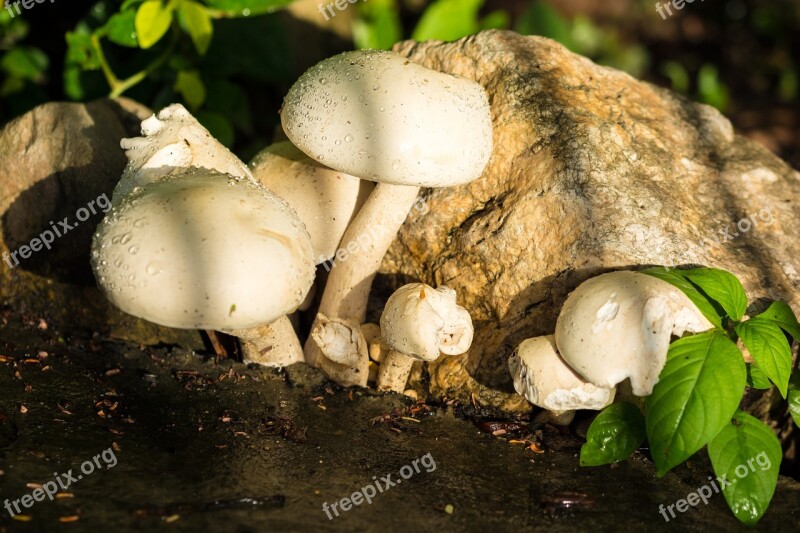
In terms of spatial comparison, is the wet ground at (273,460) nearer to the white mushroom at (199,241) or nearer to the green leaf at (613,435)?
the green leaf at (613,435)

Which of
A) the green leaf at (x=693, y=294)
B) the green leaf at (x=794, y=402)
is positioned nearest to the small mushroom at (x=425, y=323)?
the green leaf at (x=693, y=294)

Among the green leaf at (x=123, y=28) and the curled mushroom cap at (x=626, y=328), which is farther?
the green leaf at (x=123, y=28)

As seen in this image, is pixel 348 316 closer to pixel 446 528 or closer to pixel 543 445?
pixel 543 445

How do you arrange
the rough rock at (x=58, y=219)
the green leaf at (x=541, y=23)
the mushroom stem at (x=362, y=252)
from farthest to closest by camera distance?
the green leaf at (x=541, y=23) < the rough rock at (x=58, y=219) < the mushroom stem at (x=362, y=252)

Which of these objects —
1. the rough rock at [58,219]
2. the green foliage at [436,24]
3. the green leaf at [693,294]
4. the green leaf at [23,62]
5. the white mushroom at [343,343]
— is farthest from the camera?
the green foliage at [436,24]

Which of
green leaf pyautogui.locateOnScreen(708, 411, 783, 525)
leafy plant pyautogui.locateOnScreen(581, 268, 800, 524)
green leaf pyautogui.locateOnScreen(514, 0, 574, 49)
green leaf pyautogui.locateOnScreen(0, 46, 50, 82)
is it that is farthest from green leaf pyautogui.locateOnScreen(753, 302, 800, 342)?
green leaf pyautogui.locateOnScreen(0, 46, 50, 82)

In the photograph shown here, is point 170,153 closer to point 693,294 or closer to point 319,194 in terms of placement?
point 319,194
